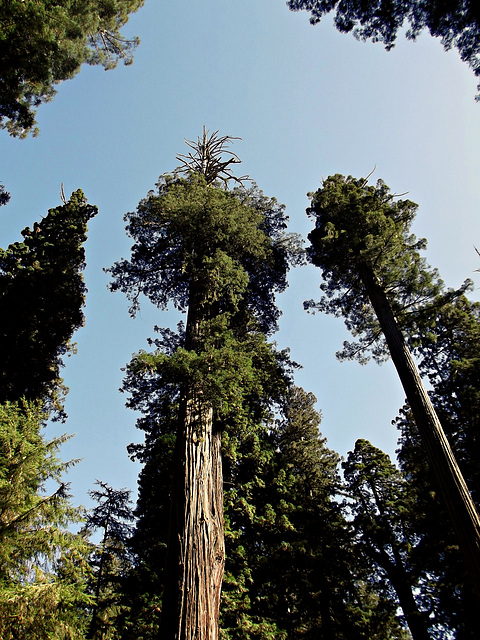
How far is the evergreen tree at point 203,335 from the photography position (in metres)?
5.01

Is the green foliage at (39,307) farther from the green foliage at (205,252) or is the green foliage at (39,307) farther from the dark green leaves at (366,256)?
the dark green leaves at (366,256)

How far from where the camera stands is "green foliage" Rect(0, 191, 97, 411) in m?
11.5

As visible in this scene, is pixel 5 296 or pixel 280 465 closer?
pixel 5 296

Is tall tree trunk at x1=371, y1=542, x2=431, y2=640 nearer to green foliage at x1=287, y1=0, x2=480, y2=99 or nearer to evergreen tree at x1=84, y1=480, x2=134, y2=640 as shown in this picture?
evergreen tree at x1=84, y1=480, x2=134, y2=640

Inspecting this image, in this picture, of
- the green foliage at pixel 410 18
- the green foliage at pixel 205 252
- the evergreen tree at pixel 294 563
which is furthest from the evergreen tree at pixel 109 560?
the green foliage at pixel 410 18

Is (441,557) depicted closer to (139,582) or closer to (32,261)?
(139,582)

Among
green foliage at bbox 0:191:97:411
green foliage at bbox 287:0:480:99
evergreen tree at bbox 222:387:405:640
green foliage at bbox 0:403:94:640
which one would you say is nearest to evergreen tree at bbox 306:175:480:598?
evergreen tree at bbox 222:387:405:640

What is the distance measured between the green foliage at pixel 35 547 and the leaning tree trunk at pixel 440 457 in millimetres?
6059

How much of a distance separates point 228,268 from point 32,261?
7.61 metres

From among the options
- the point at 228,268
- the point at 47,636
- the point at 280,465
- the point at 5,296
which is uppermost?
the point at 5,296

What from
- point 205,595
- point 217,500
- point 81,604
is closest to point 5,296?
point 81,604

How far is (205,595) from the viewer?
477 centimetres

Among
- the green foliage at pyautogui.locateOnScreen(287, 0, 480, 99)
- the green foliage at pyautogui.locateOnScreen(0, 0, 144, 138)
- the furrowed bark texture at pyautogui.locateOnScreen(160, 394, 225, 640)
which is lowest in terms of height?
the furrowed bark texture at pyautogui.locateOnScreen(160, 394, 225, 640)

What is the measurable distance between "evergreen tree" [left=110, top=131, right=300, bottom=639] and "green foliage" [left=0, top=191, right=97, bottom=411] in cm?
364
